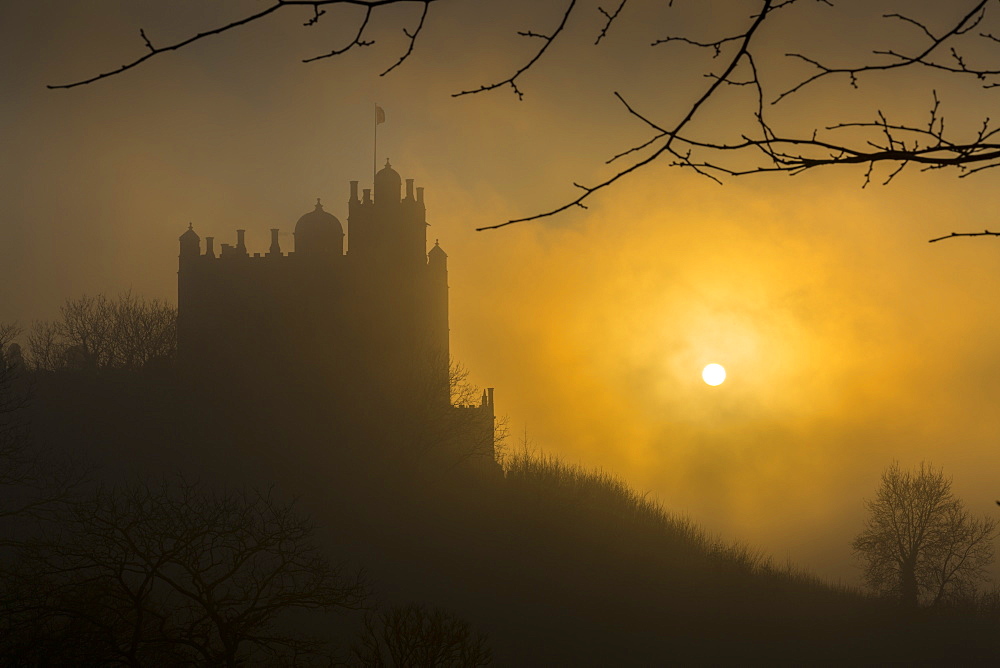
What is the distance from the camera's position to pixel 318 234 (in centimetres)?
5000

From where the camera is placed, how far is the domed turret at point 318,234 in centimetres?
4966

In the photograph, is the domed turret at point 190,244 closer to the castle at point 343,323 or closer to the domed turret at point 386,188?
the castle at point 343,323

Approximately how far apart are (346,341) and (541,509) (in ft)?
42.4

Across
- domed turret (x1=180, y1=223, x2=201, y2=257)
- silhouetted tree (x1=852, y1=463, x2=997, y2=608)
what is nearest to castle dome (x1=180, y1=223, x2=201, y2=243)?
domed turret (x1=180, y1=223, x2=201, y2=257)

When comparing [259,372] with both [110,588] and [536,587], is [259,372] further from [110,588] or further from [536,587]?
[110,588]

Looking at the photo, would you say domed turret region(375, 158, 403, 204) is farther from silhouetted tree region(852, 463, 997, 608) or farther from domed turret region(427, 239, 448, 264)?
silhouetted tree region(852, 463, 997, 608)

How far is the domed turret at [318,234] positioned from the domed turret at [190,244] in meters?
5.21

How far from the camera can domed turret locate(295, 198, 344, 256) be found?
1955 inches

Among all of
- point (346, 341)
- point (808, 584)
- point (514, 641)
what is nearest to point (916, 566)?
point (808, 584)

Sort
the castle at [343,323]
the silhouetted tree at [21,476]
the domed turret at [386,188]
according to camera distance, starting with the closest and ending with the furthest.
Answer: the silhouetted tree at [21,476] → the castle at [343,323] → the domed turret at [386,188]

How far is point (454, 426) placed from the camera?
151 feet

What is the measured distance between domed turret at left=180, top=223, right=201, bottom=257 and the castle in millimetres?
121

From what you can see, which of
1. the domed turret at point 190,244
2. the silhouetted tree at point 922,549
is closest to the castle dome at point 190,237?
the domed turret at point 190,244

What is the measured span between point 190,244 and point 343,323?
9611 mm
